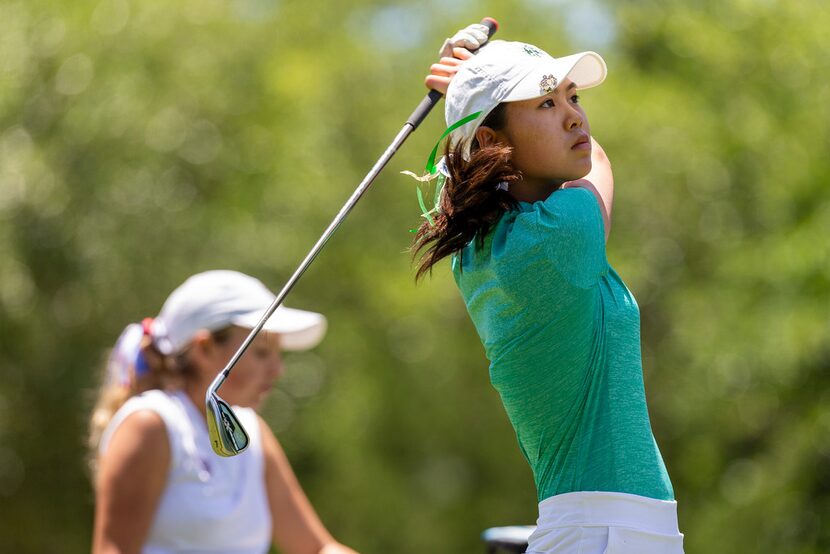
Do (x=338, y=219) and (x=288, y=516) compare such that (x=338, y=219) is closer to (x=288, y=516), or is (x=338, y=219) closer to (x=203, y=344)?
(x=203, y=344)

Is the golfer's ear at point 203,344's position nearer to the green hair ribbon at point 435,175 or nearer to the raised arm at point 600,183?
the green hair ribbon at point 435,175

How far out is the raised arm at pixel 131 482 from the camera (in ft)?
11.1

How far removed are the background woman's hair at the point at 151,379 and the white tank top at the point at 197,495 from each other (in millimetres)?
113

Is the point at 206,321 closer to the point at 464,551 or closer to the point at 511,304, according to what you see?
the point at 511,304

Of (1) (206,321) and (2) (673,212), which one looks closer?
(1) (206,321)

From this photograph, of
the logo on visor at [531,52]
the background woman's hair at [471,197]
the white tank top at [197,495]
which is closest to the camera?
the background woman's hair at [471,197]

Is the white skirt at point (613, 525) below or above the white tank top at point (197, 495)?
above

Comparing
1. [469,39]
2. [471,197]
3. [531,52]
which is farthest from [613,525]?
[469,39]

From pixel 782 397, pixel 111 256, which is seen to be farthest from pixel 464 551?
pixel 111 256

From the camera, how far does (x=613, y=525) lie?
2.26 metres

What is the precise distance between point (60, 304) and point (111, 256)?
0.55 meters

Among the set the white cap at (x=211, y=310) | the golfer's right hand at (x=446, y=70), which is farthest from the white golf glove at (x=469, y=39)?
the white cap at (x=211, y=310)

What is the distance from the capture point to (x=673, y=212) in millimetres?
11750

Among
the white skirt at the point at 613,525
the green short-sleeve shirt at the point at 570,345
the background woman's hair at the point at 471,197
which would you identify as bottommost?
the white skirt at the point at 613,525
